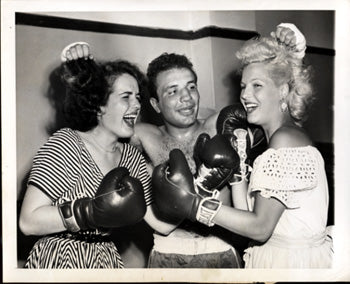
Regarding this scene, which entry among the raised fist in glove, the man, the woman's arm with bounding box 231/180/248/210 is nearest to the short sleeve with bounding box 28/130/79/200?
the man

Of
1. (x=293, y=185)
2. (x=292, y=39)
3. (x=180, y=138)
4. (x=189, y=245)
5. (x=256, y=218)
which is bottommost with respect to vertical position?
(x=189, y=245)

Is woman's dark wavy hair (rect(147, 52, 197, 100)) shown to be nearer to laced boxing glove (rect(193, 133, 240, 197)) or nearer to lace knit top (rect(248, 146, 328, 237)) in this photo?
laced boxing glove (rect(193, 133, 240, 197))

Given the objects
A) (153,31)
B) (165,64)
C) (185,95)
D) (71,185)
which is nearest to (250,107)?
(185,95)

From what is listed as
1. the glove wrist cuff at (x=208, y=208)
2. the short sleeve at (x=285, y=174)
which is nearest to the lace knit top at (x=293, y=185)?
the short sleeve at (x=285, y=174)

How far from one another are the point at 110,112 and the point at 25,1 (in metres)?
0.53

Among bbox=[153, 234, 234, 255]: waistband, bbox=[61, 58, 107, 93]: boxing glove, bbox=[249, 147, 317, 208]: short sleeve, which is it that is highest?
bbox=[61, 58, 107, 93]: boxing glove

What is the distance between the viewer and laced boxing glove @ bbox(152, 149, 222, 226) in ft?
6.88

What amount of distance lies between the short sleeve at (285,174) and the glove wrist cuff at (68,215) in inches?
25.6

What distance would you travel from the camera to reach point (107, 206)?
6.84ft

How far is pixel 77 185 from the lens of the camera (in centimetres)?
212

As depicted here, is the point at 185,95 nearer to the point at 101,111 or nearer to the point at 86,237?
the point at 101,111

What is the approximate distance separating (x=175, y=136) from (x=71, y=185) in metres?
0.42

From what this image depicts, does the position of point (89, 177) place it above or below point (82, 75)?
below

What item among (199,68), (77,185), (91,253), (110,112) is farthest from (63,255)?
(199,68)
